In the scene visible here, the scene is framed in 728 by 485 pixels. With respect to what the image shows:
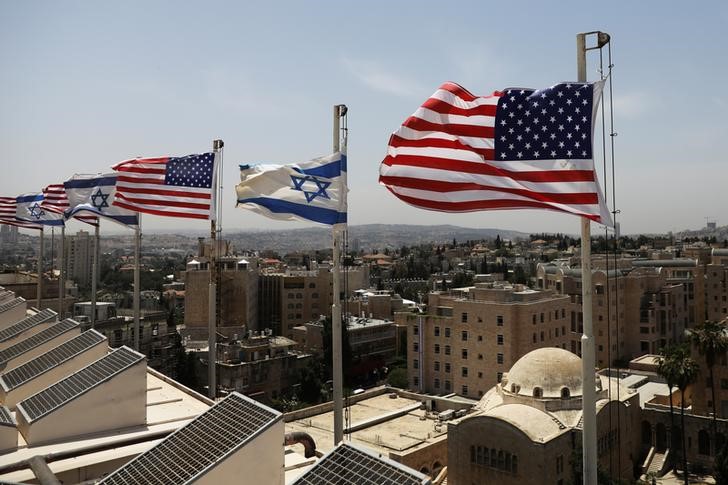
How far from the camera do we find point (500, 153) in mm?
8609

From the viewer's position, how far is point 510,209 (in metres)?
8.86

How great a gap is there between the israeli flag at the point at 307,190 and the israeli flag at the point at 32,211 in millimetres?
20682

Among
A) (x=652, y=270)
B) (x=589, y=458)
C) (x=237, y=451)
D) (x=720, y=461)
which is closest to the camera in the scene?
(x=589, y=458)

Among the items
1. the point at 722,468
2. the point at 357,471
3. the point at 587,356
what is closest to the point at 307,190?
the point at 357,471

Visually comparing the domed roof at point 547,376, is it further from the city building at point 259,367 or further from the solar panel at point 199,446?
the city building at point 259,367

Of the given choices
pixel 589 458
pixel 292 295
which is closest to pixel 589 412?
pixel 589 458

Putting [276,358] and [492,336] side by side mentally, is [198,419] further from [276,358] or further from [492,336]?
[276,358]

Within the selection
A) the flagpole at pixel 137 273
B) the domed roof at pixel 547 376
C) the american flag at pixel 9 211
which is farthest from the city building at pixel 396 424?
the american flag at pixel 9 211

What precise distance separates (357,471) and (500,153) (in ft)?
15.9

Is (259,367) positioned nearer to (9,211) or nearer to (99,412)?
(9,211)

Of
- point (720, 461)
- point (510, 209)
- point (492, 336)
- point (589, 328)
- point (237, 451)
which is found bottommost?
point (720, 461)

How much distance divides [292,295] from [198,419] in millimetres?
72660

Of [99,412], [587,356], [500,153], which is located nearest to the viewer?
[587,356]

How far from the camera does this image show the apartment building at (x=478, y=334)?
47.6m
